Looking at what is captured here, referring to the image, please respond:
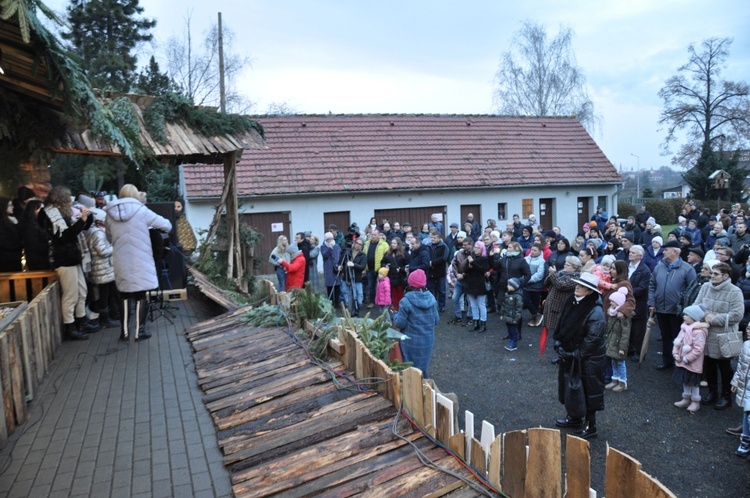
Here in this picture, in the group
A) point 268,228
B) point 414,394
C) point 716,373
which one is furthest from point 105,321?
point 268,228

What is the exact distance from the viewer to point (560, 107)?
42938mm

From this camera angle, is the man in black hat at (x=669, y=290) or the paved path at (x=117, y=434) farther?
the man in black hat at (x=669, y=290)

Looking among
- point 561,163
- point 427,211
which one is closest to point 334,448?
point 427,211

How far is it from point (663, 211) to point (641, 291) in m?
32.6

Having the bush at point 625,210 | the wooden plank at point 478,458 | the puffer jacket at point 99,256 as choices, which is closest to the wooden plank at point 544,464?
the wooden plank at point 478,458

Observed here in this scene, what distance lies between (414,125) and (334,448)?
73.9 ft

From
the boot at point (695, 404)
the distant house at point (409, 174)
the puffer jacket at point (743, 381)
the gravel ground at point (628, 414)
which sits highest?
the distant house at point (409, 174)

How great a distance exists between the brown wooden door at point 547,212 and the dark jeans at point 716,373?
18.4m

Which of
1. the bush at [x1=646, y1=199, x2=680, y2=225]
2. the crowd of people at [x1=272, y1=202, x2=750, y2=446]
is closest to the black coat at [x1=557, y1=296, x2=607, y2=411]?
the crowd of people at [x1=272, y1=202, x2=750, y2=446]

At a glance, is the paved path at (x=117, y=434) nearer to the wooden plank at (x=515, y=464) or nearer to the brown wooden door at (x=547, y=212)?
Answer: the wooden plank at (x=515, y=464)

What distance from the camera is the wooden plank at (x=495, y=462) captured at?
3.45 m

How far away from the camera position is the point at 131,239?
686cm

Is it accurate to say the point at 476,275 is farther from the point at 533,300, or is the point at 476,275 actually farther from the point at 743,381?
the point at 743,381

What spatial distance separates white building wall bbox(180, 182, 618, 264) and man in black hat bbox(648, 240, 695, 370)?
530 inches
